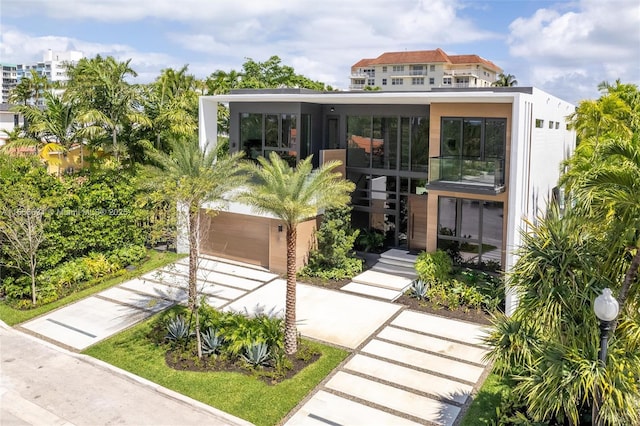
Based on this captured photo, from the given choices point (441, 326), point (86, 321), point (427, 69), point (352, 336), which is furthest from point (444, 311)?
point (427, 69)

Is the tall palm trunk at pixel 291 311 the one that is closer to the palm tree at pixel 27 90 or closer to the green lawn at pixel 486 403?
the green lawn at pixel 486 403

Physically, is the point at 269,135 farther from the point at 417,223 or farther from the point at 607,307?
the point at 607,307

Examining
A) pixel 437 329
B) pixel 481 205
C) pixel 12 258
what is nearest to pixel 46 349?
pixel 12 258

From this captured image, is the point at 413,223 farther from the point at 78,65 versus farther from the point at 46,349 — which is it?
the point at 78,65

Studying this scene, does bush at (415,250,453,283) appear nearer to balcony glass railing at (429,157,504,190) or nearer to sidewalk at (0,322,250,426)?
balcony glass railing at (429,157,504,190)

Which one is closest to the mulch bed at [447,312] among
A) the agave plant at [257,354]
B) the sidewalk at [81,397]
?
the agave plant at [257,354]
